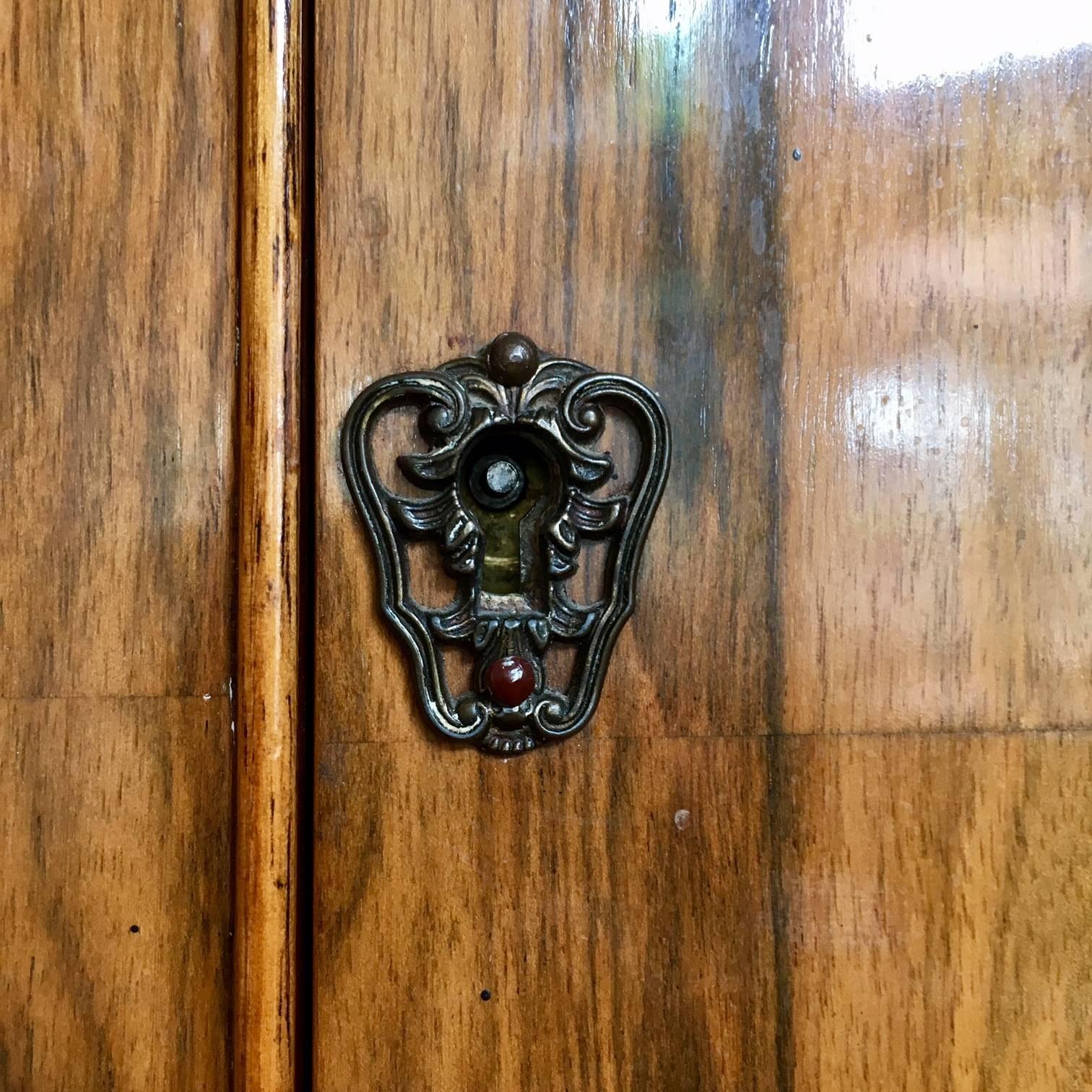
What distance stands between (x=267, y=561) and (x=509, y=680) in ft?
0.33

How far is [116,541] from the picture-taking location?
34 cm

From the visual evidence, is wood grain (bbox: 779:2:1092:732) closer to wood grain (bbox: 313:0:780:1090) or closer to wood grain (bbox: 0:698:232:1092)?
wood grain (bbox: 313:0:780:1090)

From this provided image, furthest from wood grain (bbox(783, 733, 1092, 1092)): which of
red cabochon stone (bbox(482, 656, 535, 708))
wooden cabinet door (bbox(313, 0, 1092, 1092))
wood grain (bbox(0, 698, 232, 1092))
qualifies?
wood grain (bbox(0, 698, 232, 1092))

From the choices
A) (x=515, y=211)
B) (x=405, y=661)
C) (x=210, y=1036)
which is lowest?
(x=210, y=1036)

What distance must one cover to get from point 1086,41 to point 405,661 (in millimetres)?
376

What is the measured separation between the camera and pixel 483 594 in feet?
1.17

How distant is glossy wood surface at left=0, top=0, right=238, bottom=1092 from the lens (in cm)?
34

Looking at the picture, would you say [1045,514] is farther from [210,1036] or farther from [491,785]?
[210,1036]

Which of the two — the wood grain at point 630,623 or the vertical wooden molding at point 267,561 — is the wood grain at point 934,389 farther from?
the vertical wooden molding at point 267,561

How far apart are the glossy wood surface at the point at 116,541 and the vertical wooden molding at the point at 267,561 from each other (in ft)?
0.04

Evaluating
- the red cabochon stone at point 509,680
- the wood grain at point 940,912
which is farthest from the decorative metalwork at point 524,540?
the wood grain at point 940,912

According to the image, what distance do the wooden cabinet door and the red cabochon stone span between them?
0.03 m

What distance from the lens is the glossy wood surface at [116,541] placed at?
0.34 metres

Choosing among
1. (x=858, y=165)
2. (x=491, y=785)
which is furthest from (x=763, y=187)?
(x=491, y=785)
